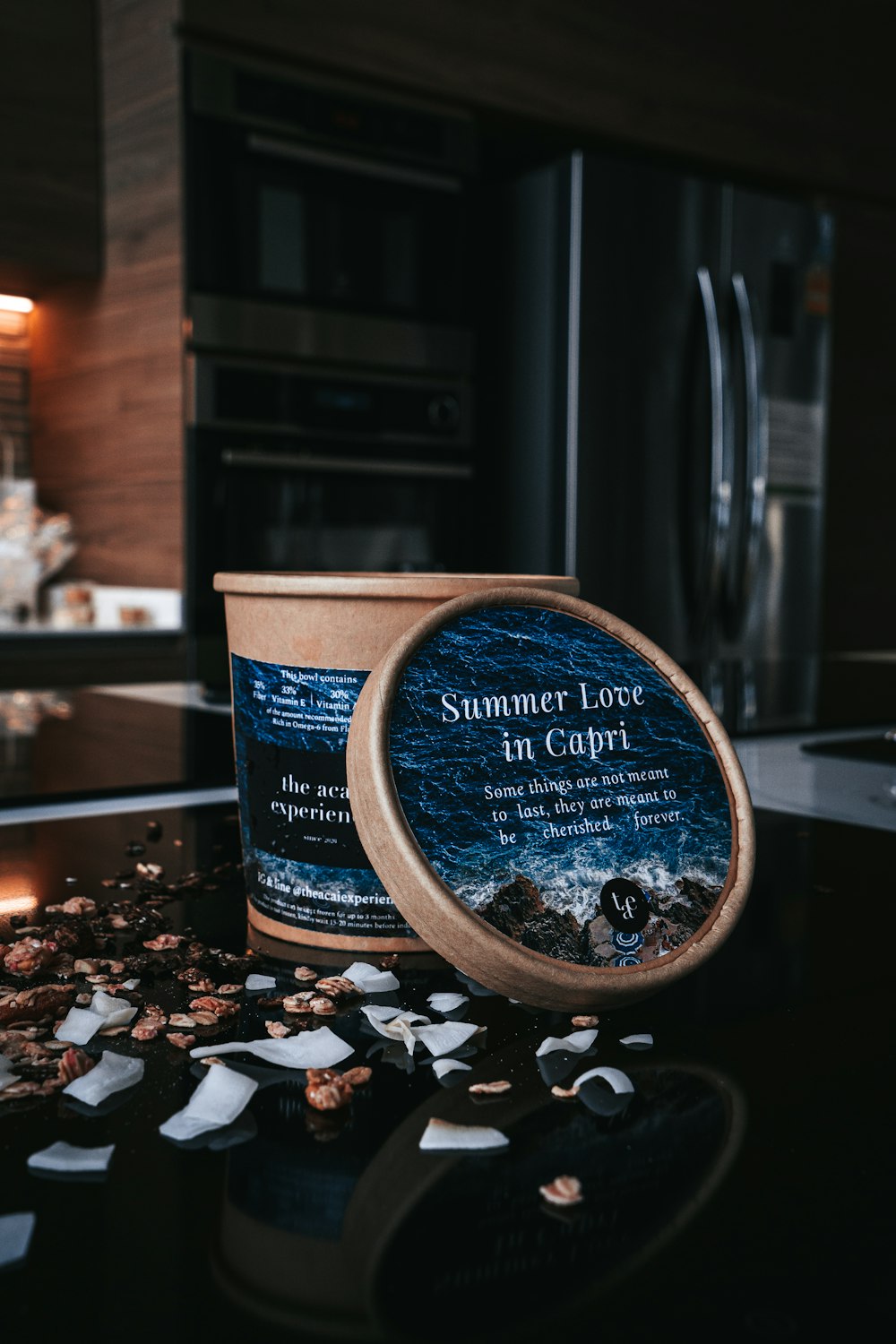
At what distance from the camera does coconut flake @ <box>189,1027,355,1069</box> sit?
0.39 metres

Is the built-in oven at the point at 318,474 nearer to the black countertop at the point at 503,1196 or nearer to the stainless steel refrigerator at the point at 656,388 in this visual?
the stainless steel refrigerator at the point at 656,388

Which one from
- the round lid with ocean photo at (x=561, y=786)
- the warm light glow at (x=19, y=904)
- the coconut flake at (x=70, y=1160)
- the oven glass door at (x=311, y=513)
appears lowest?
the warm light glow at (x=19, y=904)

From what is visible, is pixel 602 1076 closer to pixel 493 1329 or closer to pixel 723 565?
pixel 493 1329

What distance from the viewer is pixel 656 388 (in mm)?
3117

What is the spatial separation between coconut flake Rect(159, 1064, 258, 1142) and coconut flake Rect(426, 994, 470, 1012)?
0.09m

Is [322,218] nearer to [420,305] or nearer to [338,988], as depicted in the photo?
[420,305]

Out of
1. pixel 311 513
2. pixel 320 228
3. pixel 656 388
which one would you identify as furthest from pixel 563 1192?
pixel 656 388

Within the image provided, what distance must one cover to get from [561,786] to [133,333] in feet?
8.31

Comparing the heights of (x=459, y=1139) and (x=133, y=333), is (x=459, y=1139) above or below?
below

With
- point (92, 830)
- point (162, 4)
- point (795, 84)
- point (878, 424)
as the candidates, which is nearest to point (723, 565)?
point (878, 424)

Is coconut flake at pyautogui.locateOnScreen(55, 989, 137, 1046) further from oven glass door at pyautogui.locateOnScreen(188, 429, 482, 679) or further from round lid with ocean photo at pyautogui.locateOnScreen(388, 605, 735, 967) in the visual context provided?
oven glass door at pyautogui.locateOnScreen(188, 429, 482, 679)

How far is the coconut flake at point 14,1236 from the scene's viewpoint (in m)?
0.28

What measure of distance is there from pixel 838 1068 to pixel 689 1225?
12cm

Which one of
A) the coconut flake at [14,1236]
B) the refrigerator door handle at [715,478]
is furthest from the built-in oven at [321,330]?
the coconut flake at [14,1236]
